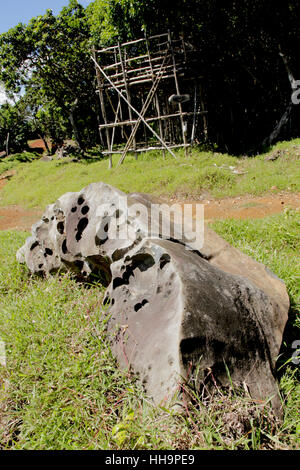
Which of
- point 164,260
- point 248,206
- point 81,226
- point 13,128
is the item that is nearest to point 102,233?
point 81,226

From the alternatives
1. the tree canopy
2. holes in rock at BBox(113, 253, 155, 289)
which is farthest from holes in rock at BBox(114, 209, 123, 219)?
the tree canopy

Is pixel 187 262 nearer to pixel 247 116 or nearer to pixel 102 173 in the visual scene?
pixel 102 173

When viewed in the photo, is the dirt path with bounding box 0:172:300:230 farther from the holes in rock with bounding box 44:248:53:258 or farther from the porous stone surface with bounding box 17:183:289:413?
the porous stone surface with bounding box 17:183:289:413

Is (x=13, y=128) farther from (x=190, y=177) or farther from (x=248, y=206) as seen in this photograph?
(x=248, y=206)

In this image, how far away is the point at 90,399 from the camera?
2.03 m

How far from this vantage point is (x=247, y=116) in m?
14.4

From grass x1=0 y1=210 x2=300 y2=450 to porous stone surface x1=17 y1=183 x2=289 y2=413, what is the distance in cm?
12

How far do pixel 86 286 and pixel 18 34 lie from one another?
16665 mm

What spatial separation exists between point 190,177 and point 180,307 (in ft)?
23.4

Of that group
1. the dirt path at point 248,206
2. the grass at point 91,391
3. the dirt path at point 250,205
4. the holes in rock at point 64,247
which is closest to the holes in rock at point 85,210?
the holes in rock at point 64,247

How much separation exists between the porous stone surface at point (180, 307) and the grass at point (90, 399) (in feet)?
0.41

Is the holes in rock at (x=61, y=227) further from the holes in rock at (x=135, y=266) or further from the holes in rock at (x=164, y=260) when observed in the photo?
the holes in rock at (x=164, y=260)

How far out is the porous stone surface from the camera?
189 cm

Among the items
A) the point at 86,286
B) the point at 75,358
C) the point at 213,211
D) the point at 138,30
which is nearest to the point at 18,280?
the point at 86,286
